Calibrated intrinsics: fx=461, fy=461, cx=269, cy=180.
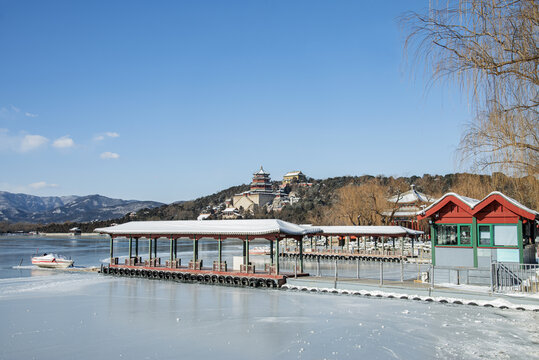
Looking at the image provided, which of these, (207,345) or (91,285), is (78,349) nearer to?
(207,345)

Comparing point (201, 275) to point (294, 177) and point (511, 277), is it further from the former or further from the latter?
point (294, 177)

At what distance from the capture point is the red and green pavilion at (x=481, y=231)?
17.2 m

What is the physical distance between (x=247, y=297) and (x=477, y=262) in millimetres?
9112

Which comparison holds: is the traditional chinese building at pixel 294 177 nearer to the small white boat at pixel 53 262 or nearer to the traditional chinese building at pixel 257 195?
the traditional chinese building at pixel 257 195

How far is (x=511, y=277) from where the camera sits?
1634cm

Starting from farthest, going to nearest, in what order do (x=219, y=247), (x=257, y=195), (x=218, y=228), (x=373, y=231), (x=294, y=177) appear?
(x=294, y=177) < (x=257, y=195) < (x=373, y=231) < (x=219, y=247) < (x=218, y=228)

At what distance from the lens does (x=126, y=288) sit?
72.5 ft

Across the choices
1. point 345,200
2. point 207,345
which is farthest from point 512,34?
point 345,200

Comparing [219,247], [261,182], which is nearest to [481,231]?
[219,247]

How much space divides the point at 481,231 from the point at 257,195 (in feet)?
444

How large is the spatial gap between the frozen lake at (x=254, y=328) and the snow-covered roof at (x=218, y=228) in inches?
140

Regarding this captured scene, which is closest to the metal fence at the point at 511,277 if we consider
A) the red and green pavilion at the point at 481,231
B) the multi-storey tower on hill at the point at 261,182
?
the red and green pavilion at the point at 481,231

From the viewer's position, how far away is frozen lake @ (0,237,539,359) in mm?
10359

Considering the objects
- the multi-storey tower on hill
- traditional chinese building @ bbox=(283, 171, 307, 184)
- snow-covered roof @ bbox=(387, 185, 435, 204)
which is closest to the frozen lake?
snow-covered roof @ bbox=(387, 185, 435, 204)
